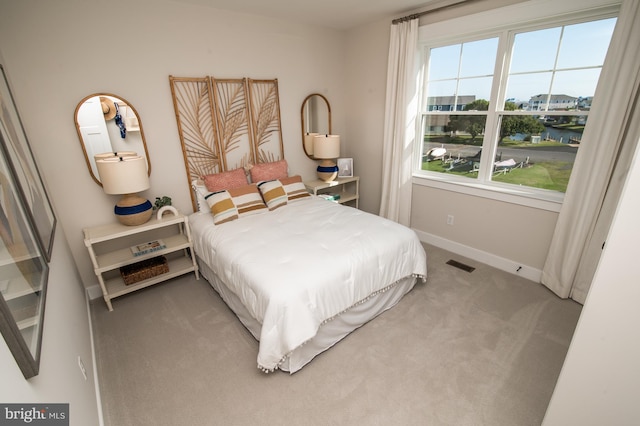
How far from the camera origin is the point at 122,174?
2307mm

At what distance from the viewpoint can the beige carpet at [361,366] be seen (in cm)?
160

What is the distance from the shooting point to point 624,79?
196 cm

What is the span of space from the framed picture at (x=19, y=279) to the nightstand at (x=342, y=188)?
2671 millimetres

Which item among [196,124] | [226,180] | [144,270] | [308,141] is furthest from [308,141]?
[144,270]

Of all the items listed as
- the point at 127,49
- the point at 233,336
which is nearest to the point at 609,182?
the point at 233,336

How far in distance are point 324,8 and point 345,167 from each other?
1.81m

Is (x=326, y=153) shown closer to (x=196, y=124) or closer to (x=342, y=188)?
(x=342, y=188)

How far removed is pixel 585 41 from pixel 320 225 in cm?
253

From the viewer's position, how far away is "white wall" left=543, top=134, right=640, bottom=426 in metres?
0.89

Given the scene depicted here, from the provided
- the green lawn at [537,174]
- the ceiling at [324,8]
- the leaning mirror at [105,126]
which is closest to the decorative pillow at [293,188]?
the leaning mirror at [105,126]

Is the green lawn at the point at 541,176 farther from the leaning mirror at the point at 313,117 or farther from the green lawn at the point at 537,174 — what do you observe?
the leaning mirror at the point at 313,117

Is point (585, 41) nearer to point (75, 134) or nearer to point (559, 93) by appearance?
point (559, 93)

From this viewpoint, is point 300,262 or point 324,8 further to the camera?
point 324,8

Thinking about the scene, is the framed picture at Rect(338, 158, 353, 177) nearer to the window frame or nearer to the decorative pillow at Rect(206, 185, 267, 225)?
the window frame
